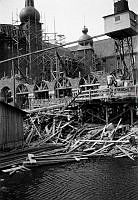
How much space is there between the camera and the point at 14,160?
13625mm

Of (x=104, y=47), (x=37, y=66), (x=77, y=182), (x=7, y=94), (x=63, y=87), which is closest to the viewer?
(x=77, y=182)

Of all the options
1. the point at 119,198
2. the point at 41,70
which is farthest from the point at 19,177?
the point at 41,70

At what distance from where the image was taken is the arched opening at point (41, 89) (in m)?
36.6

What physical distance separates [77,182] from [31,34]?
122ft

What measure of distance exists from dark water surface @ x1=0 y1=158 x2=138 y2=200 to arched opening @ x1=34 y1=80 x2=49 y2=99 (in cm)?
2356

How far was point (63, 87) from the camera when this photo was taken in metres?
35.2

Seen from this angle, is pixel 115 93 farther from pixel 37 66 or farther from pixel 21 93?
pixel 37 66

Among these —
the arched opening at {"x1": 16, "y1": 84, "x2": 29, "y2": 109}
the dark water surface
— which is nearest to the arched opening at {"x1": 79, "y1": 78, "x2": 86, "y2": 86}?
the arched opening at {"x1": 16, "y1": 84, "x2": 29, "y2": 109}

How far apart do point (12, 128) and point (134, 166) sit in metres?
7.84

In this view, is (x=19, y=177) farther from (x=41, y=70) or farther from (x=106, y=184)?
(x=41, y=70)

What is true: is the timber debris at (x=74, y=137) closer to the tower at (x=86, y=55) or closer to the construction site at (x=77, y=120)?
the construction site at (x=77, y=120)

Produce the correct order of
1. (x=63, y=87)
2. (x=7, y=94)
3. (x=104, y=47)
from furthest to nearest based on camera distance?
1. (x=104, y=47)
2. (x=7, y=94)
3. (x=63, y=87)

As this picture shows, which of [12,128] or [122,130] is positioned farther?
[122,130]

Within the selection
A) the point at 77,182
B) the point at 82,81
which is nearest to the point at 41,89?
the point at 82,81
